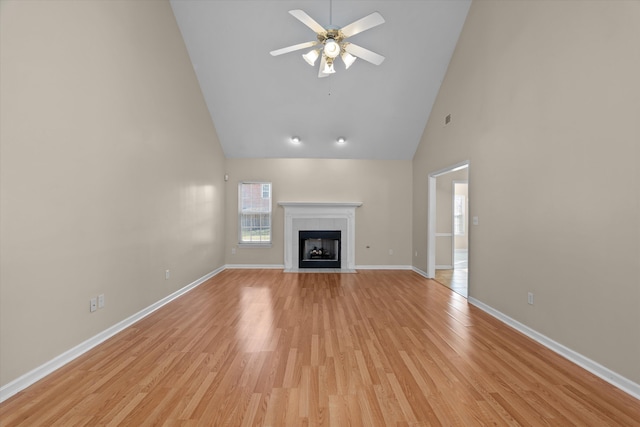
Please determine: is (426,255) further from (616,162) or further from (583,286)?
(616,162)

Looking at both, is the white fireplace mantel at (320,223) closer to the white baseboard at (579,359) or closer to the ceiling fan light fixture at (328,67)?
the white baseboard at (579,359)

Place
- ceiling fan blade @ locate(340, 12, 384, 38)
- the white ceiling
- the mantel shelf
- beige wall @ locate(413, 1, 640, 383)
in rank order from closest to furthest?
beige wall @ locate(413, 1, 640, 383) → ceiling fan blade @ locate(340, 12, 384, 38) → the white ceiling → the mantel shelf

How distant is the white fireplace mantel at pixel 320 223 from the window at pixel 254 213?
425 mm

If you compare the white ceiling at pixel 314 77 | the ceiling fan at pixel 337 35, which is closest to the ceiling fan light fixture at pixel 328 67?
the ceiling fan at pixel 337 35

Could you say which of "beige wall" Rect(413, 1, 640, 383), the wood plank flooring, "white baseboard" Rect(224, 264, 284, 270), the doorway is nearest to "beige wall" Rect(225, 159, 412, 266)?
"white baseboard" Rect(224, 264, 284, 270)

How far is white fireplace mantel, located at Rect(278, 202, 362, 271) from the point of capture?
6.48 metres

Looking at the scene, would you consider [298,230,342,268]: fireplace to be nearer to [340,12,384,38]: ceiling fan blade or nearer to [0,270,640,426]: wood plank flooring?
[0,270,640,426]: wood plank flooring

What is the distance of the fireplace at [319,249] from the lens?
650cm

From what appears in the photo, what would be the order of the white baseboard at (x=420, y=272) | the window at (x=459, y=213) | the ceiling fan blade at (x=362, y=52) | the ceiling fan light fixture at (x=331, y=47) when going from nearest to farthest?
1. the ceiling fan light fixture at (x=331, y=47)
2. the ceiling fan blade at (x=362, y=52)
3. the white baseboard at (x=420, y=272)
4. the window at (x=459, y=213)

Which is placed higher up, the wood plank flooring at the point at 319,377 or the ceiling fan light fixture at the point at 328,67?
the ceiling fan light fixture at the point at 328,67

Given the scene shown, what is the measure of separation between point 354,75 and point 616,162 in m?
3.81

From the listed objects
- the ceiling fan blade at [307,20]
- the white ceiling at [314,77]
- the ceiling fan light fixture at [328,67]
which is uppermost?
the white ceiling at [314,77]

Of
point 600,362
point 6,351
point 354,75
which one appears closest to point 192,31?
point 354,75

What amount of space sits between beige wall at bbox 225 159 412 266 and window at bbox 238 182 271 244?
0.41 feet
